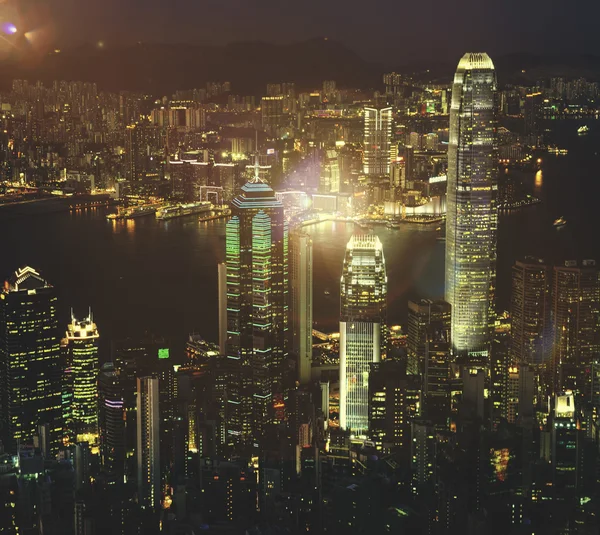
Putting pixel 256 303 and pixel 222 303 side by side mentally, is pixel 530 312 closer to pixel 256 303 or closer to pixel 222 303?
pixel 256 303

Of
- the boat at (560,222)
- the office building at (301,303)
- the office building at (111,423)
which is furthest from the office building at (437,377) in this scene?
the boat at (560,222)

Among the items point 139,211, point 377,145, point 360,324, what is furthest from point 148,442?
point 377,145

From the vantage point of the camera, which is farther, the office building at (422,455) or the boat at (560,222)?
the boat at (560,222)

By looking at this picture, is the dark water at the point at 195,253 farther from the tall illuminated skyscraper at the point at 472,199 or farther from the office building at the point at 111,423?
the office building at the point at 111,423

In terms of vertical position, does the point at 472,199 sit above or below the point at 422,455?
above

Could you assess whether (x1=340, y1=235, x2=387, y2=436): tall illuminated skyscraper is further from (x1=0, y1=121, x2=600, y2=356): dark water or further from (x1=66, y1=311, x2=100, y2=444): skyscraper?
(x1=66, y1=311, x2=100, y2=444): skyscraper

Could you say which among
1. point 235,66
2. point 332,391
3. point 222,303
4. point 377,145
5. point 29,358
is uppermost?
point 235,66

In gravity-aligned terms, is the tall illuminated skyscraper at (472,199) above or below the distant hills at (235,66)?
below
